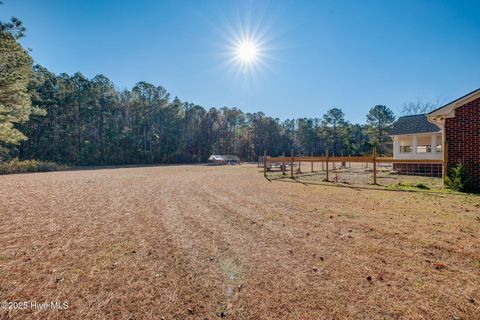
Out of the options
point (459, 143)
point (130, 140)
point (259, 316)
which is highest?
point (130, 140)

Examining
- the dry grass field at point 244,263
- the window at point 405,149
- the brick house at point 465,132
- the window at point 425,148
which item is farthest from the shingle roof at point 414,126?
the dry grass field at point 244,263

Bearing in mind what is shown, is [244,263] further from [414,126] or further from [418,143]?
[418,143]

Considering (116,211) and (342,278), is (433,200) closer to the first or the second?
(342,278)

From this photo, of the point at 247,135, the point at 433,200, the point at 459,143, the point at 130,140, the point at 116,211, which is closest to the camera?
the point at 116,211

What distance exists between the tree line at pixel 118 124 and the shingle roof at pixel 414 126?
26.5 meters

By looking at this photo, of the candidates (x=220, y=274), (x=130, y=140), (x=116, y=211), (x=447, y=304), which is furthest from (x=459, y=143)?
→ (x=130, y=140)

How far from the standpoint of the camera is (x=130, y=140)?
3866cm

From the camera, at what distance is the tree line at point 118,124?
13711 mm

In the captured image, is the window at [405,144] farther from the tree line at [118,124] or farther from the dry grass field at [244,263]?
the tree line at [118,124]

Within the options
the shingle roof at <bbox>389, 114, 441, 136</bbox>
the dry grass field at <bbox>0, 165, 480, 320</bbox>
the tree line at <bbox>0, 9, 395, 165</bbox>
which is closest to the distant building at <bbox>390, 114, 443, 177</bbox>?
the shingle roof at <bbox>389, 114, 441, 136</bbox>

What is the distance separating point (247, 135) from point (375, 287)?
60544 millimetres

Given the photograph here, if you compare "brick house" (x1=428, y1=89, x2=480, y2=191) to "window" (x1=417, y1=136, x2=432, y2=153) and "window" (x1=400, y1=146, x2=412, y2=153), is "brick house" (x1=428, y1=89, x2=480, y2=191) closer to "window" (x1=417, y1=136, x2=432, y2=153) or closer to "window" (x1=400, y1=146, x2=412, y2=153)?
"window" (x1=417, y1=136, x2=432, y2=153)

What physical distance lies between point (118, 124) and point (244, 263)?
44.4m

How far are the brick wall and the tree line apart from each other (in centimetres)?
2222
